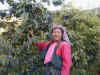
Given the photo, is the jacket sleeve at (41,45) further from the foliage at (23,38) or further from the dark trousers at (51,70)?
the dark trousers at (51,70)

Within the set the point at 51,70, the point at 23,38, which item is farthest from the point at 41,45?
the point at 51,70

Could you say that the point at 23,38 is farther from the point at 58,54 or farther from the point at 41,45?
the point at 58,54

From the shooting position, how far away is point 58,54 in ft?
6.14

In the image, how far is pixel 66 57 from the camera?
6.00ft

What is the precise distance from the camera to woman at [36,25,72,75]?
1.84m

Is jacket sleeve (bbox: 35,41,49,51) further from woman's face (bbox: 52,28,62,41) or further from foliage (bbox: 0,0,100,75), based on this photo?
woman's face (bbox: 52,28,62,41)

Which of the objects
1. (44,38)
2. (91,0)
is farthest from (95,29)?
(44,38)

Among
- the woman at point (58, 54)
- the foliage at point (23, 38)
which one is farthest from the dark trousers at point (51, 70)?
the foliage at point (23, 38)

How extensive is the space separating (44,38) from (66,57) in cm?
52

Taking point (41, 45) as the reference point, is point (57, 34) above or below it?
above

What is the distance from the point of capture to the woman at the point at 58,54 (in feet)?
6.04

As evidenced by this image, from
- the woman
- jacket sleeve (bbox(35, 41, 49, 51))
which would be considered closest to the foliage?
jacket sleeve (bbox(35, 41, 49, 51))

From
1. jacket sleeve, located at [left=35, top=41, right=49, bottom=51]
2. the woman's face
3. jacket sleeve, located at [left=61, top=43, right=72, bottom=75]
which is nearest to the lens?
jacket sleeve, located at [left=61, top=43, right=72, bottom=75]

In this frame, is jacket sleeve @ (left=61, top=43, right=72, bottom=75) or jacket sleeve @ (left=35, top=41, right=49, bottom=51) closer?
jacket sleeve @ (left=61, top=43, right=72, bottom=75)
